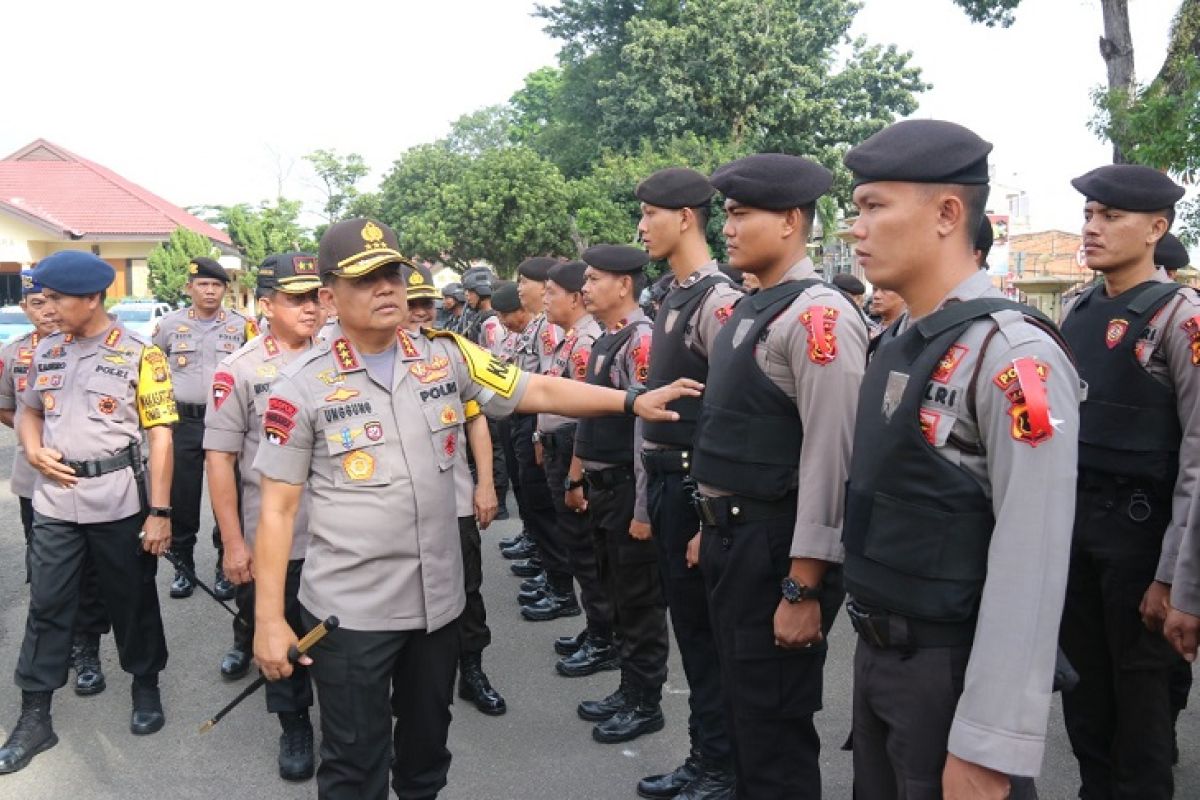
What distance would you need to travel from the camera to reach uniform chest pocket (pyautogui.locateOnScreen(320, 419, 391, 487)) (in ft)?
9.09

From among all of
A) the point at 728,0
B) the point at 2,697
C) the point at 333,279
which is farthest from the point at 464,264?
the point at 333,279

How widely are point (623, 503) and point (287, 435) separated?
6.80 ft

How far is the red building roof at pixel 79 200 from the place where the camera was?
30297 millimetres

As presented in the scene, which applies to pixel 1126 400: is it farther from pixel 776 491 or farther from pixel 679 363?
pixel 679 363

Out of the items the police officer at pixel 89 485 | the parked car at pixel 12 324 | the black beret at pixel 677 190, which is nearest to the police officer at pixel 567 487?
the black beret at pixel 677 190

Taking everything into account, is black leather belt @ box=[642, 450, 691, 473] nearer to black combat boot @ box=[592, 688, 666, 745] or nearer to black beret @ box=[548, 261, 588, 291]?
black combat boot @ box=[592, 688, 666, 745]

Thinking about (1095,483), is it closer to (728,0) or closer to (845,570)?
(845,570)

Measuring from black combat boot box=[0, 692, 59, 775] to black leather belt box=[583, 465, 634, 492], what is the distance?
2571mm

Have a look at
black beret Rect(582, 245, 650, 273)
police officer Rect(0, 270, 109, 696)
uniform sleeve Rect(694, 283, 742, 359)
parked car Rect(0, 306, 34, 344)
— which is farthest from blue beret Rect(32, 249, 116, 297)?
parked car Rect(0, 306, 34, 344)

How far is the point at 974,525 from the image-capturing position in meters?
1.85

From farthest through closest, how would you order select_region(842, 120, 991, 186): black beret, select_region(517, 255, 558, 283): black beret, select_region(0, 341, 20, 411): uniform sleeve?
select_region(517, 255, 558, 283): black beret → select_region(0, 341, 20, 411): uniform sleeve → select_region(842, 120, 991, 186): black beret

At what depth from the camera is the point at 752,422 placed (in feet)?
9.29

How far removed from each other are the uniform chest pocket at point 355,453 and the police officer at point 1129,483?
2.19 metres

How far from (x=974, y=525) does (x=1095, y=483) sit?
160cm
